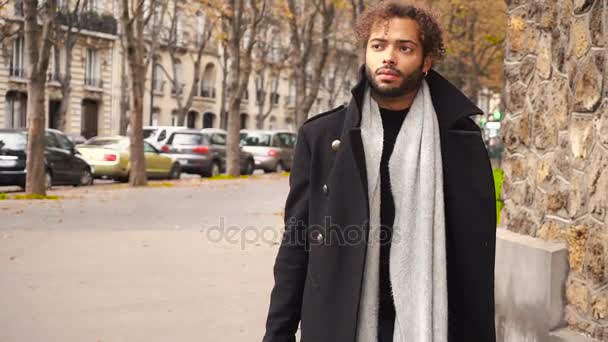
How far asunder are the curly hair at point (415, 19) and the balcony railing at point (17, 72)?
44219 mm

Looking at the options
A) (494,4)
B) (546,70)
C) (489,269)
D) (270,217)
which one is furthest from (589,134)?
(494,4)

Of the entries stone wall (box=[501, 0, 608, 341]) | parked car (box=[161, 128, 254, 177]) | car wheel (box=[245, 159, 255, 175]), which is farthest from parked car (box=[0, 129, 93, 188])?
stone wall (box=[501, 0, 608, 341])

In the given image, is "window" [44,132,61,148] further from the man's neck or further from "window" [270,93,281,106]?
"window" [270,93,281,106]

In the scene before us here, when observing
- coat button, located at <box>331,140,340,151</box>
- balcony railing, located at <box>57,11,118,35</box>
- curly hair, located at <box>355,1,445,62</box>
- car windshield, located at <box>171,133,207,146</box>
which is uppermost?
balcony railing, located at <box>57,11,118,35</box>

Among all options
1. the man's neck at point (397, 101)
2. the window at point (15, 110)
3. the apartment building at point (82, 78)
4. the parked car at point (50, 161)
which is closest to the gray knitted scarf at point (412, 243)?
the man's neck at point (397, 101)

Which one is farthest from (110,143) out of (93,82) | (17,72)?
(93,82)

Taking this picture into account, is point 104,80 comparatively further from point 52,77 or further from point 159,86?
point 159,86

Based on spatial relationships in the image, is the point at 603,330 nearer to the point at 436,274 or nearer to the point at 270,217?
the point at 436,274

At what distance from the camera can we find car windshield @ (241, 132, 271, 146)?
3555 cm

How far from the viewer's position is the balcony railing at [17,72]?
4472cm

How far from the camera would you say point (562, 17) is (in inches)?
194

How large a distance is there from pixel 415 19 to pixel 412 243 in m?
0.74

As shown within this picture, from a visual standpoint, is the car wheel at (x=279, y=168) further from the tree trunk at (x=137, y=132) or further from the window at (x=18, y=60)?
the window at (x=18, y=60)

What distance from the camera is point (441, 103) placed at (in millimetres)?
3014
